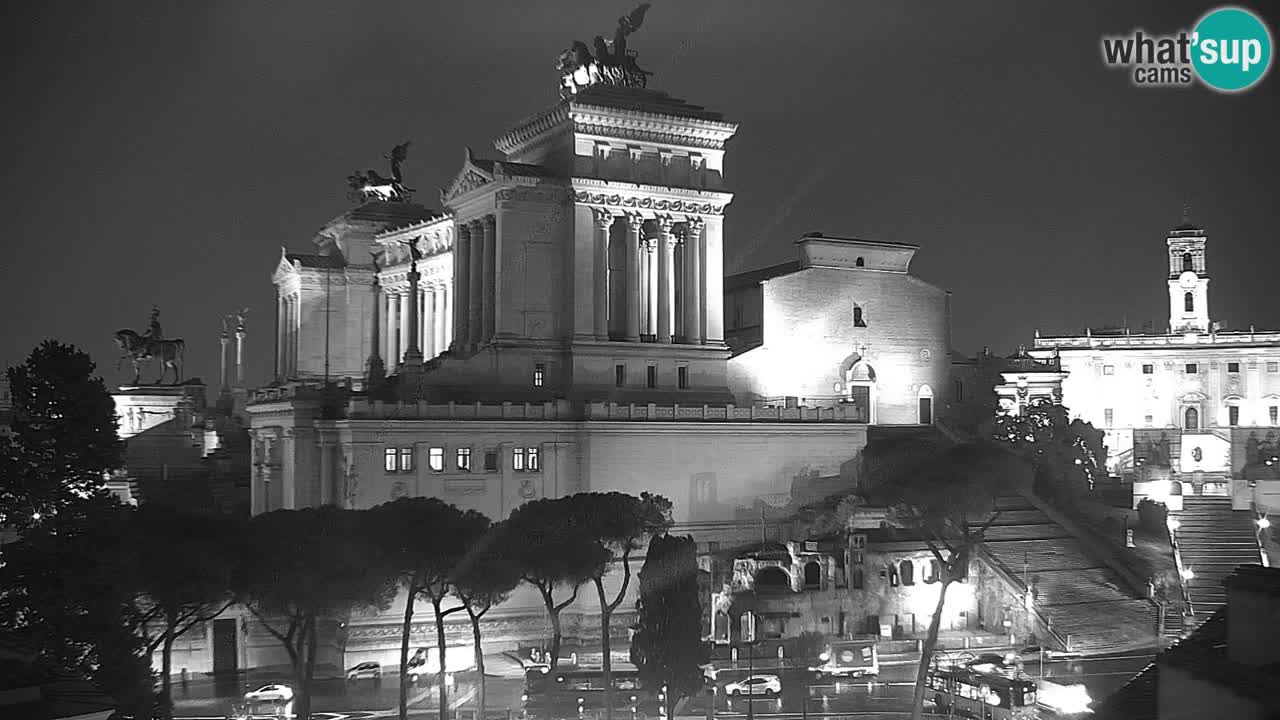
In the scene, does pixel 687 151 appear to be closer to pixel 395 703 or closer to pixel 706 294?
pixel 706 294

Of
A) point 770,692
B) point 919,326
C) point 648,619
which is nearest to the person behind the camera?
point 648,619

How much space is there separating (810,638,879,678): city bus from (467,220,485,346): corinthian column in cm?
2599

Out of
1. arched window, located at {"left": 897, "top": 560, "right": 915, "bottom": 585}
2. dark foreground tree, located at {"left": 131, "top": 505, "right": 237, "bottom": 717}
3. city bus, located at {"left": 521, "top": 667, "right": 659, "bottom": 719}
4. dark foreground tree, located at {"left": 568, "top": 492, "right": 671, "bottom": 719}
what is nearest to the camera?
dark foreground tree, located at {"left": 131, "top": 505, "right": 237, "bottom": 717}

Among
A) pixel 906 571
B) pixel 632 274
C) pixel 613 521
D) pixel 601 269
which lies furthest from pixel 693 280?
pixel 613 521

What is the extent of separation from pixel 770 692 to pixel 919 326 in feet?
119

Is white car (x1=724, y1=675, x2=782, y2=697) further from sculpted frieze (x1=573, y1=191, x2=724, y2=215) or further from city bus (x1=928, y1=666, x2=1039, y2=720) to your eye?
sculpted frieze (x1=573, y1=191, x2=724, y2=215)

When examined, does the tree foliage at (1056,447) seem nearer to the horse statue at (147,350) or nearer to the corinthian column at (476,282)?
the corinthian column at (476,282)

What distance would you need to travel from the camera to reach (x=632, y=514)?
54719 mm

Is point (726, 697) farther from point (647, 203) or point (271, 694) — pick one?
point (647, 203)

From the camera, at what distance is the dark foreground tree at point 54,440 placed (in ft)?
161

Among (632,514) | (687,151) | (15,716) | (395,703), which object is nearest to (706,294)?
(687,151)

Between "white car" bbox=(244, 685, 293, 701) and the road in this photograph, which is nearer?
the road

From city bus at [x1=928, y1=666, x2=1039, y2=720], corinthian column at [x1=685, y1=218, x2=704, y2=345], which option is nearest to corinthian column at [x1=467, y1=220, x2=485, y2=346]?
corinthian column at [x1=685, y1=218, x2=704, y2=345]

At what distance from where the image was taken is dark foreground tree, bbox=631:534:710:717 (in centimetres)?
4416
